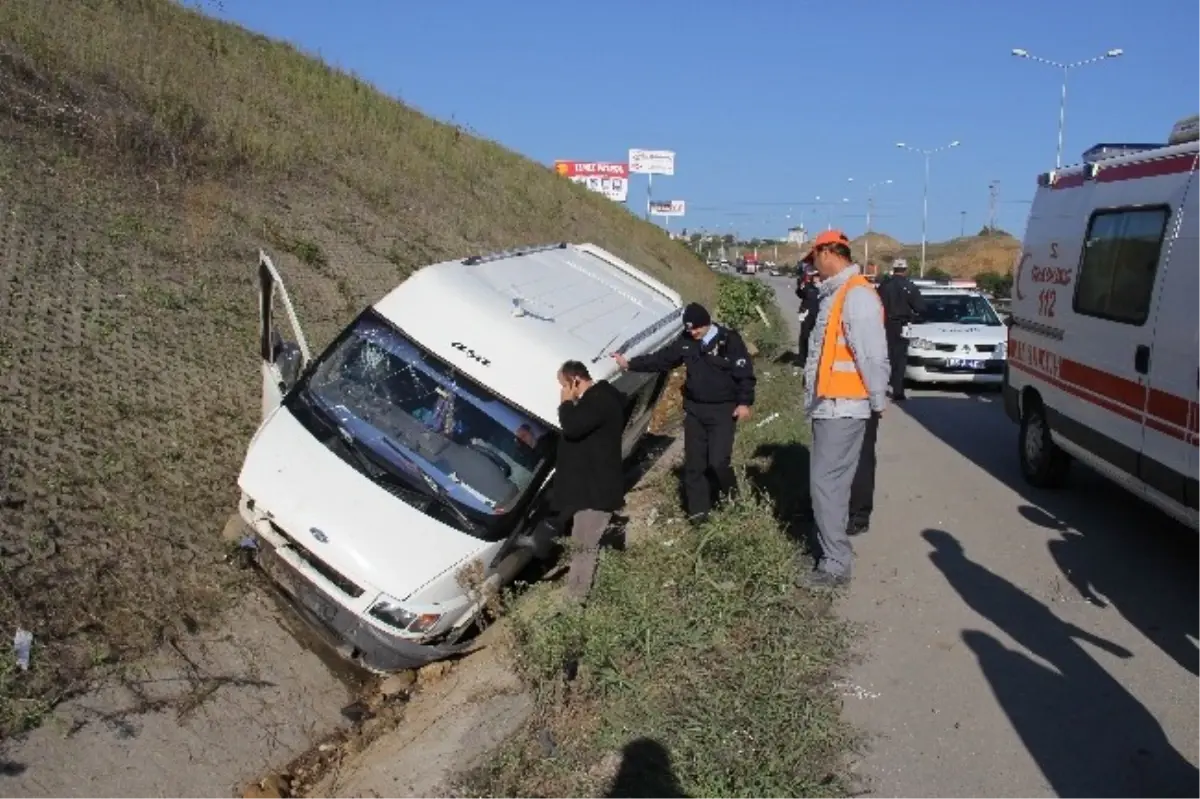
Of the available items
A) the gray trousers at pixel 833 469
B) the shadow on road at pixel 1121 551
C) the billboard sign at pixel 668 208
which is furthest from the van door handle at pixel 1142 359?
the billboard sign at pixel 668 208

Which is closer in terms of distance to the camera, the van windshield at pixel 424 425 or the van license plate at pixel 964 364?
the van windshield at pixel 424 425

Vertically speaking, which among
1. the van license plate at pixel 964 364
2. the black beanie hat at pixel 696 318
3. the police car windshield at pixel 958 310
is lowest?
the van license plate at pixel 964 364

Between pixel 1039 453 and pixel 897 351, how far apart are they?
403 cm

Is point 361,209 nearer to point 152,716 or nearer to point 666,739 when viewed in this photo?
point 152,716

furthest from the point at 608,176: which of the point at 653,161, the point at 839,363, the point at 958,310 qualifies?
the point at 839,363

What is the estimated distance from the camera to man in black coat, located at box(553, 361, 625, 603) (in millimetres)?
6645

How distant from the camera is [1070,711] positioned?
4.99 m

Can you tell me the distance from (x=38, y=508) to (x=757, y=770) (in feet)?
15.8

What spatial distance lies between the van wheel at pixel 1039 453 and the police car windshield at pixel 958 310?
6835mm

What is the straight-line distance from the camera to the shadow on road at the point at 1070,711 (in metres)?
4.39

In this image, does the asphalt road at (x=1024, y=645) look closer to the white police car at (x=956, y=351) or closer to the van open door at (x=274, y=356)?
the van open door at (x=274, y=356)

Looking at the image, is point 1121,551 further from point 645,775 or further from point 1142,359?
point 645,775

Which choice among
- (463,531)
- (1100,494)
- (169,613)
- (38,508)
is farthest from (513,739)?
(1100,494)

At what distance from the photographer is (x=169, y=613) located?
6.66 meters
